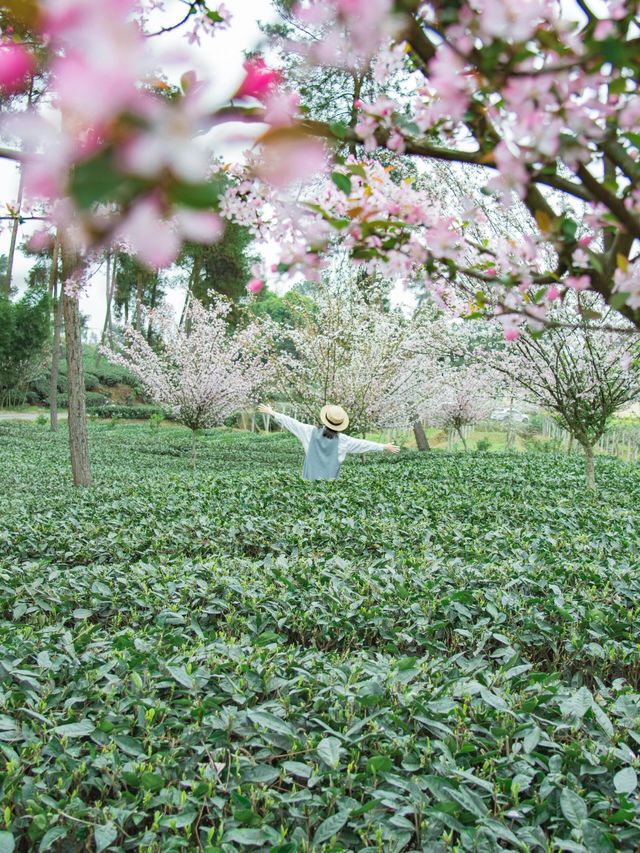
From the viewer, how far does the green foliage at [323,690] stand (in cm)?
174

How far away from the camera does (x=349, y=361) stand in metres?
14.3

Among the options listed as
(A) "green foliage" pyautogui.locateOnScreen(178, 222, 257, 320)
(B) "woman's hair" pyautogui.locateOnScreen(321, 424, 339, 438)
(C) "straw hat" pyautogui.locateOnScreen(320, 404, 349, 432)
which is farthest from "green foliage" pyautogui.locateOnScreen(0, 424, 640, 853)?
(A) "green foliage" pyautogui.locateOnScreen(178, 222, 257, 320)

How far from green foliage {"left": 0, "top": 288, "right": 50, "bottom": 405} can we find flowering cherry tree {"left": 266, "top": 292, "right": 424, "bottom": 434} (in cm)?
1226

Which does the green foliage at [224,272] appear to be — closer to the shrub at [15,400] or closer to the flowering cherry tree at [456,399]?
the shrub at [15,400]

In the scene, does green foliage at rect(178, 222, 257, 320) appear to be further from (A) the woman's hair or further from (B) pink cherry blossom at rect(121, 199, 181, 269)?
(B) pink cherry blossom at rect(121, 199, 181, 269)

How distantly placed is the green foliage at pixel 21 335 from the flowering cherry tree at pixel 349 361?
12.3 metres

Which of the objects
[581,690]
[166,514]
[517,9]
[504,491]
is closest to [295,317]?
[504,491]

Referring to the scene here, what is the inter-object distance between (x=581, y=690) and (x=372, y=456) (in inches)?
595

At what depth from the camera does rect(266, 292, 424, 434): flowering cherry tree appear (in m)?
13.8

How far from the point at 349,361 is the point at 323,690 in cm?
1226

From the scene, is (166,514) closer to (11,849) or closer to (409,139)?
(11,849)

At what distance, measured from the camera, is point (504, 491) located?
7488 mm

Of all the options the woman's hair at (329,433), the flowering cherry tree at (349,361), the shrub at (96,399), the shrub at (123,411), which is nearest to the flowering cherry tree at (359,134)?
the woman's hair at (329,433)

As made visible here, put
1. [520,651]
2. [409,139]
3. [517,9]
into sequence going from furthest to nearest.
Answer: 1. [520,651]
2. [409,139]
3. [517,9]
